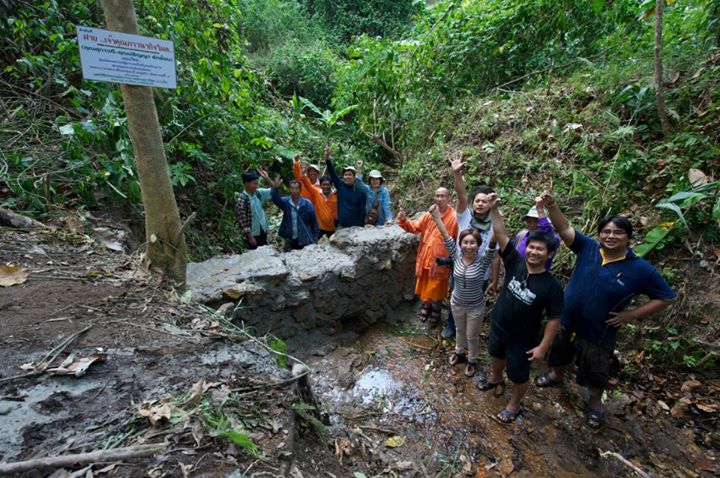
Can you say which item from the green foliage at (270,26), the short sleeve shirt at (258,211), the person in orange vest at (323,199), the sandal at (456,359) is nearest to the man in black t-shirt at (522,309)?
the sandal at (456,359)

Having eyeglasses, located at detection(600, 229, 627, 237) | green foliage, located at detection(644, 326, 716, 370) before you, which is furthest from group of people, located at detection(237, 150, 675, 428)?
green foliage, located at detection(644, 326, 716, 370)

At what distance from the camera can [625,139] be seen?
4641 mm

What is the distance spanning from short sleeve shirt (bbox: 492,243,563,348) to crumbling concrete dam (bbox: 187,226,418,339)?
1.83m

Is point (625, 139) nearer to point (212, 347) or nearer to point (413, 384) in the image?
point (413, 384)

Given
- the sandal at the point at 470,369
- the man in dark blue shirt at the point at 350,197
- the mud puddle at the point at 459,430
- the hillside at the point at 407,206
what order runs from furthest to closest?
the man in dark blue shirt at the point at 350,197 < the sandal at the point at 470,369 < the mud puddle at the point at 459,430 < the hillside at the point at 407,206

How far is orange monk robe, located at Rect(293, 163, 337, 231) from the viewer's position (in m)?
5.15

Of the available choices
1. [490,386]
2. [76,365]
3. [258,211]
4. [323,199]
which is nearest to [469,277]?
[490,386]

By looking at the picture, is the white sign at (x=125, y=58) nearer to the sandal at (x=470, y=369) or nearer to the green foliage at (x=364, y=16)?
the sandal at (x=470, y=369)

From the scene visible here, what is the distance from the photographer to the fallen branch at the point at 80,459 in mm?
1145

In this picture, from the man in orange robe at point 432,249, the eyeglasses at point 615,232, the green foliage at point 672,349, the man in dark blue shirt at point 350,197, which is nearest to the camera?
the eyeglasses at point 615,232

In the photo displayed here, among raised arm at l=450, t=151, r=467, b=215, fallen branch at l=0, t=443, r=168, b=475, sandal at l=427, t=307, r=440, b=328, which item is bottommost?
sandal at l=427, t=307, r=440, b=328

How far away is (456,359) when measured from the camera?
4.04m

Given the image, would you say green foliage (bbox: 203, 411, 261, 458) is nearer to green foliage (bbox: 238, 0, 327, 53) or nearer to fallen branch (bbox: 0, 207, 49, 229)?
fallen branch (bbox: 0, 207, 49, 229)

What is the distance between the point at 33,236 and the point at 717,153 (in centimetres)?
672
